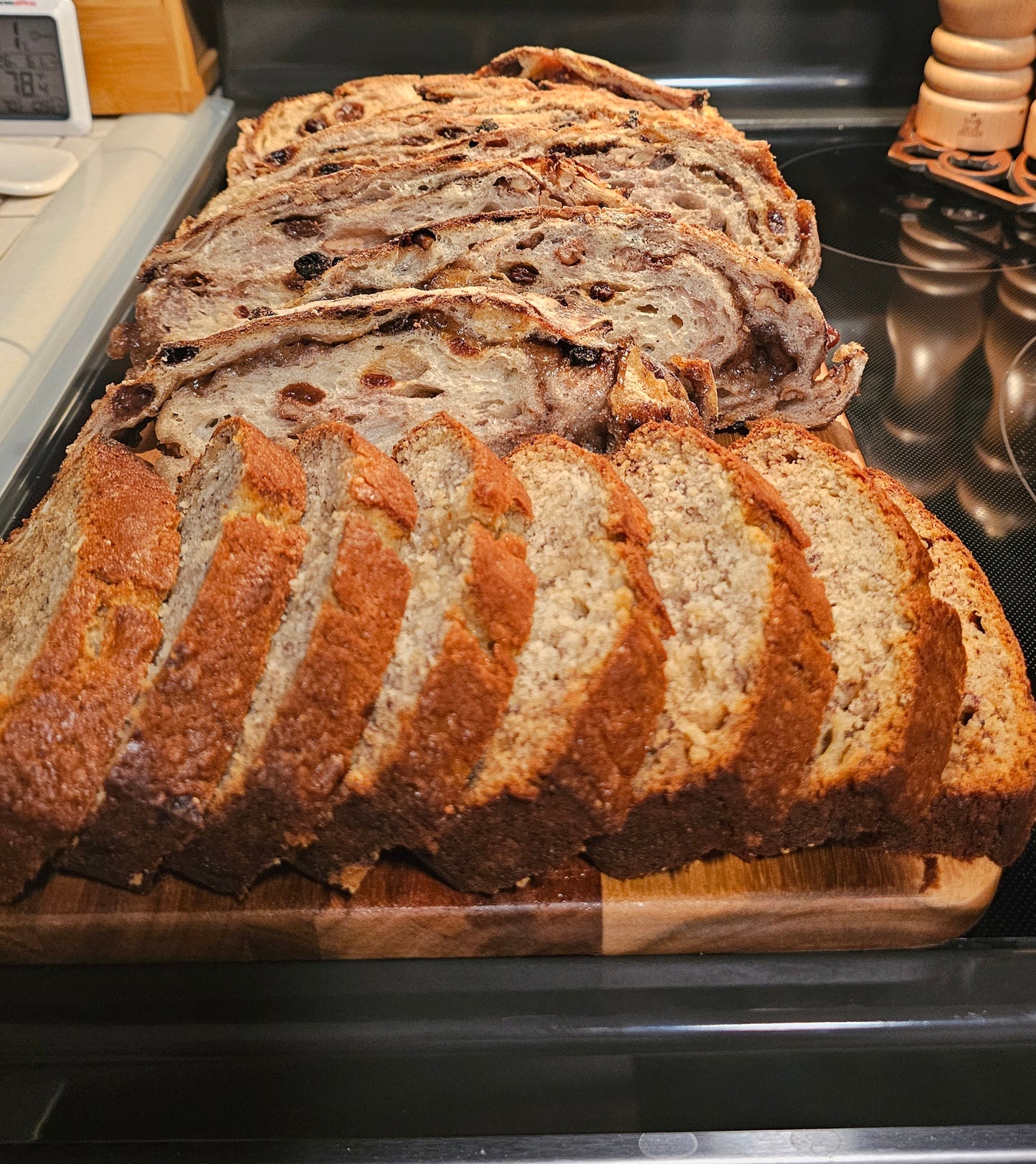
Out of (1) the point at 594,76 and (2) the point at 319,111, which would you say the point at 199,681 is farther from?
(1) the point at 594,76

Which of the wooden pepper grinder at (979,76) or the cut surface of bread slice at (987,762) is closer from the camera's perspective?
the cut surface of bread slice at (987,762)

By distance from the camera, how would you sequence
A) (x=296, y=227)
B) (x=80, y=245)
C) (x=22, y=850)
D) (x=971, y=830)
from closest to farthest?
(x=22, y=850)
(x=971, y=830)
(x=296, y=227)
(x=80, y=245)

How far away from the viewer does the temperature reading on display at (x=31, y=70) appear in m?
3.55

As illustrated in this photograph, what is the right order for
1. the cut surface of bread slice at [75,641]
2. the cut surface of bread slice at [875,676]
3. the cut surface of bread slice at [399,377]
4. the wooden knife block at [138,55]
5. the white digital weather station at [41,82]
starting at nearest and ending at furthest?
the cut surface of bread slice at [75,641], the cut surface of bread slice at [875,676], the cut surface of bread slice at [399,377], the white digital weather station at [41,82], the wooden knife block at [138,55]

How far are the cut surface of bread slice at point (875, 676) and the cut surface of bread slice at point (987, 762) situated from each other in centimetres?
6

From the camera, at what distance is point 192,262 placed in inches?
110

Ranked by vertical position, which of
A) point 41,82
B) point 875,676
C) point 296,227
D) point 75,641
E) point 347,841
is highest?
point 41,82

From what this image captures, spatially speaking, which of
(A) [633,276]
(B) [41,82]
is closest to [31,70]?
(B) [41,82]

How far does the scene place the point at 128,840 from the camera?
1.69 metres

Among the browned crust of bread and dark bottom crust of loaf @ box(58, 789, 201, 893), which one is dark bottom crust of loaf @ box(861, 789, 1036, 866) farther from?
the browned crust of bread

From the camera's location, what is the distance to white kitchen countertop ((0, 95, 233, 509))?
105 inches

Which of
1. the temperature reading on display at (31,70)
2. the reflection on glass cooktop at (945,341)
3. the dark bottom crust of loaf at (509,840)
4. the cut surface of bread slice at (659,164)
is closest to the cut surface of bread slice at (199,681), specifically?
the dark bottom crust of loaf at (509,840)

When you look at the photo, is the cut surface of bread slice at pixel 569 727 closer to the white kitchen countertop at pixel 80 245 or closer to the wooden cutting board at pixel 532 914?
the wooden cutting board at pixel 532 914

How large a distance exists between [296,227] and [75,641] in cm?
159
